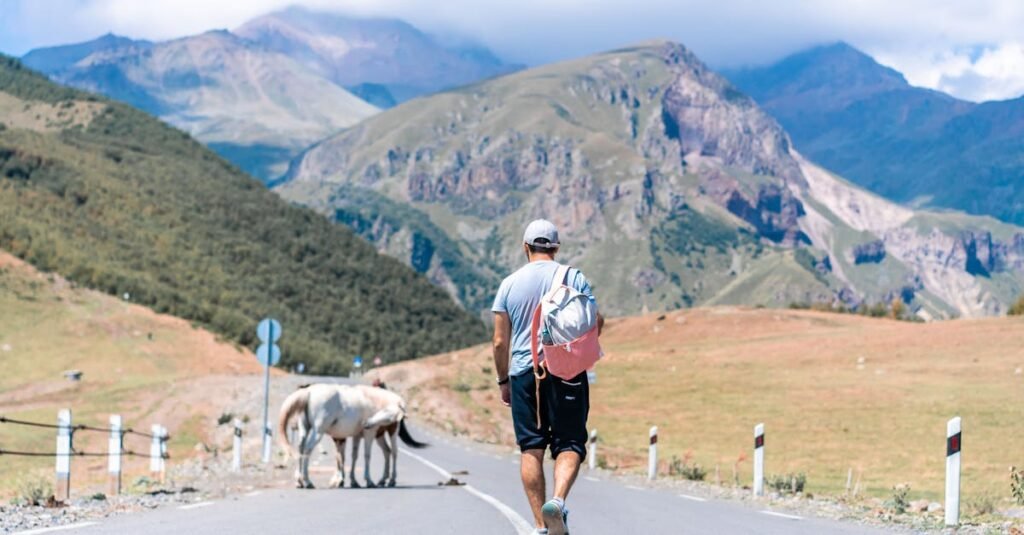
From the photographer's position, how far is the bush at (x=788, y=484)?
2116cm

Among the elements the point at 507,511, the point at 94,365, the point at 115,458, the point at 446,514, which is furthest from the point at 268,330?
the point at 94,365

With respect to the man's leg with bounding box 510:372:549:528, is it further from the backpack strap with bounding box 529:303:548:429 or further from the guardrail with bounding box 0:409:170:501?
the guardrail with bounding box 0:409:170:501

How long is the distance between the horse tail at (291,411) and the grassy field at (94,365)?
1585cm

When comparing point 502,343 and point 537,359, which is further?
point 502,343

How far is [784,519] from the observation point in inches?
589

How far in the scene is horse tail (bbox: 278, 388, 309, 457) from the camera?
1902cm

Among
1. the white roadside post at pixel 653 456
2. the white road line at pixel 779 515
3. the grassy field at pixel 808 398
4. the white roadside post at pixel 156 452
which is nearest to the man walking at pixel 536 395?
the white road line at pixel 779 515

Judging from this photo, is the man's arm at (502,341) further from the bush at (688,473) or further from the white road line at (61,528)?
the bush at (688,473)

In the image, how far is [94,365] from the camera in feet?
234

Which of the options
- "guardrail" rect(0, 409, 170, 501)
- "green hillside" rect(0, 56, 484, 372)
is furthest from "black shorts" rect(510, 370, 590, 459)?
"green hillside" rect(0, 56, 484, 372)

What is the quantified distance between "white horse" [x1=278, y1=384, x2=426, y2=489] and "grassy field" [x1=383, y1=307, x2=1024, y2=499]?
27.2 feet

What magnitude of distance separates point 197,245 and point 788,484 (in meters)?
117

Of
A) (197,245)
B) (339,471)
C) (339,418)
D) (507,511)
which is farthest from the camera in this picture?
(197,245)

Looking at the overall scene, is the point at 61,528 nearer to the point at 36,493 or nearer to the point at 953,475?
the point at 36,493
